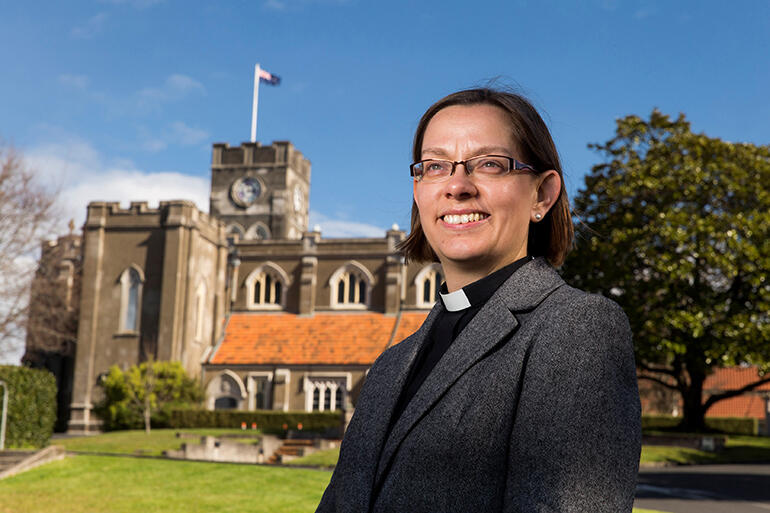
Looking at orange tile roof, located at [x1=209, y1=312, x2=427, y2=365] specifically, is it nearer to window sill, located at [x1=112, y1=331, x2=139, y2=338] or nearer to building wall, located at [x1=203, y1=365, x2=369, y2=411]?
building wall, located at [x1=203, y1=365, x2=369, y2=411]

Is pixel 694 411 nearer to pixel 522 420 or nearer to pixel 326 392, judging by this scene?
pixel 326 392

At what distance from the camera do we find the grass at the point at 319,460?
75.2 feet

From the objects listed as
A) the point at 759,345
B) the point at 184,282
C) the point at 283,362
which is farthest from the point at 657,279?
the point at 184,282

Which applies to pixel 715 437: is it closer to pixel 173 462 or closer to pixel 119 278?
pixel 173 462

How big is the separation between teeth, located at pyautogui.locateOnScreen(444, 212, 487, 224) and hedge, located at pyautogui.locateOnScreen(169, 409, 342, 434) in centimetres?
3582

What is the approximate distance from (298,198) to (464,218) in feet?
194

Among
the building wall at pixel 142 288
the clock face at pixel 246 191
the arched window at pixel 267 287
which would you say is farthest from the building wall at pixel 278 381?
the clock face at pixel 246 191

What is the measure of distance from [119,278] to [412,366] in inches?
1672

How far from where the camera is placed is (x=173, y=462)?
18.3 metres

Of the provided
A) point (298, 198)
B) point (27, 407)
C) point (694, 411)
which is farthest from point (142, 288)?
point (694, 411)

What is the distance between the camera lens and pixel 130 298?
42.2 metres

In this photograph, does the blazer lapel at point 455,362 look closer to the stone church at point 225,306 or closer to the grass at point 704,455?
the grass at point 704,455

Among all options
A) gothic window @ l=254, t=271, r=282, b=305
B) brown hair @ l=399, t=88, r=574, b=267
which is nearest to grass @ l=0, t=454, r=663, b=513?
brown hair @ l=399, t=88, r=574, b=267

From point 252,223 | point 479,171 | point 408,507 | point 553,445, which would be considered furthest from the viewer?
point 252,223
